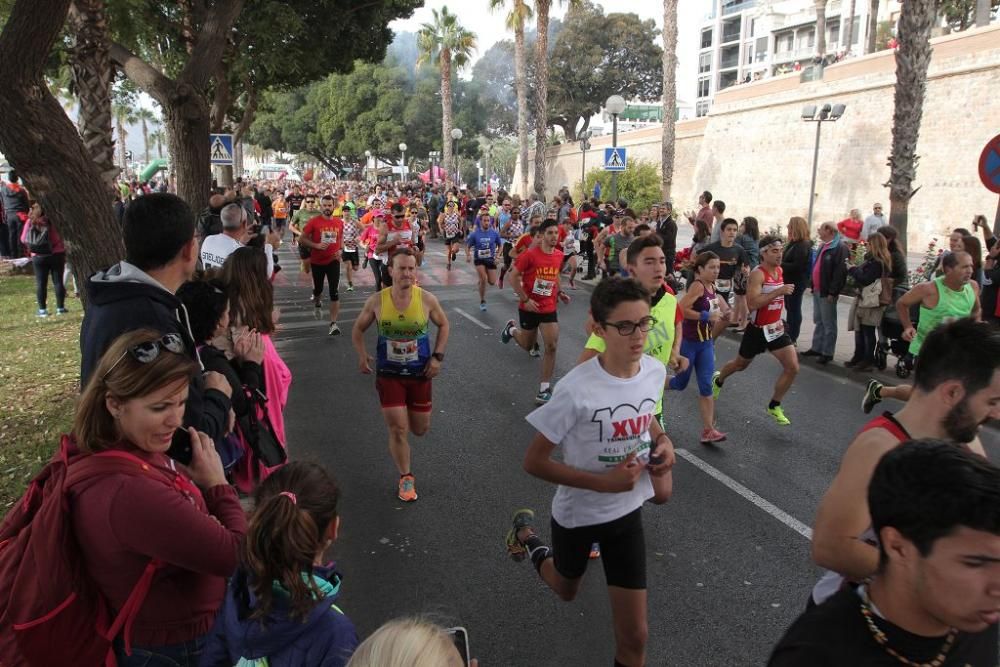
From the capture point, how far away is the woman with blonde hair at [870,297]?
29.0 ft

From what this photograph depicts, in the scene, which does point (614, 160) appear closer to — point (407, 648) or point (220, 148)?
point (220, 148)

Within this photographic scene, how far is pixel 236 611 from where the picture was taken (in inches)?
72.0

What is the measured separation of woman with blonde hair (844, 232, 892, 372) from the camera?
884 cm

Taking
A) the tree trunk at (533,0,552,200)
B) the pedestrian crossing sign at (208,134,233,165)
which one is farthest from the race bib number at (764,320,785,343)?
the tree trunk at (533,0,552,200)

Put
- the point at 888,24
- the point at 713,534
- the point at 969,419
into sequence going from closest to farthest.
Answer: the point at 969,419 → the point at 713,534 → the point at 888,24

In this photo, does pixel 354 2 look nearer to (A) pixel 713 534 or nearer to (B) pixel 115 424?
(A) pixel 713 534

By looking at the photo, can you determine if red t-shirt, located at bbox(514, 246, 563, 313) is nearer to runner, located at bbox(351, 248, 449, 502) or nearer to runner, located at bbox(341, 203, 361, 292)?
runner, located at bbox(351, 248, 449, 502)

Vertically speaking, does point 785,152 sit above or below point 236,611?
above

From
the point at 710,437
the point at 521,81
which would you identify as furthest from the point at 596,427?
the point at 521,81

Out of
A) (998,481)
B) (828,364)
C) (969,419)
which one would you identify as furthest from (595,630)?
(828,364)

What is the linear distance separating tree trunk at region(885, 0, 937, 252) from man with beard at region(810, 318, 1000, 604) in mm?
10797

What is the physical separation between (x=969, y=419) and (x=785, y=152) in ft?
103

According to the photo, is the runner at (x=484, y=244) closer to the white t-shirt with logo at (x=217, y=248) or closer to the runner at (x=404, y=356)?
the white t-shirt with logo at (x=217, y=248)

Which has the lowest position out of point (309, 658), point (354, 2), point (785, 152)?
point (309, 658)
